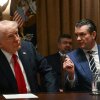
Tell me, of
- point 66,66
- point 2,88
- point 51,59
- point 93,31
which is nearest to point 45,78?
point 66,66

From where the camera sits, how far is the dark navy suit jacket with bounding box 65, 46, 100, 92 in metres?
3.52

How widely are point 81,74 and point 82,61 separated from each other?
172 mm

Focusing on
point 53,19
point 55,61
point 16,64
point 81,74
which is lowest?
point 55,61

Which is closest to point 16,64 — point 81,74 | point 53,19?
point 81,74

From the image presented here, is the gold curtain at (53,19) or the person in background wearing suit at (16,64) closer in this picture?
the person in background wearing suit at (16,64)

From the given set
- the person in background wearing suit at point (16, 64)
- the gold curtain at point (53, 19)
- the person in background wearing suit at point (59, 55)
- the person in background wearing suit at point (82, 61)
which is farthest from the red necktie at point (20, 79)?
the gold curtain at point (53, 19)

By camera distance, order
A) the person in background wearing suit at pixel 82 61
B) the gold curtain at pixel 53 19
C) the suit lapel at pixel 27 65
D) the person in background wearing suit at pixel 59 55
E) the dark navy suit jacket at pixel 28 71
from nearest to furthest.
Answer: the dark navy suit jacket at pixel 28 71 → the suit lapel at pixel 27 65 → the person in background wearing suit at pixel 82 61 → the person in background wearing suit at pixel 59 55 → the gold curtain at pixel 53 19

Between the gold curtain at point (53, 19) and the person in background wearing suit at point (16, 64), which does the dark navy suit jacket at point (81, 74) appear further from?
the gold curtain at point (53, 19)

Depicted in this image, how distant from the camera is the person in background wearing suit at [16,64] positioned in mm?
3057

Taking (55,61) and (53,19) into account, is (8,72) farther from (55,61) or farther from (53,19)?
(53,19)

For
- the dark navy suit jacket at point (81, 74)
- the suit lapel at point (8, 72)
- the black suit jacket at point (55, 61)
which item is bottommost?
the black suit jacket at point (55, 61)

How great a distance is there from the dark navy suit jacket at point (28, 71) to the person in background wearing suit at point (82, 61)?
210 millimetres

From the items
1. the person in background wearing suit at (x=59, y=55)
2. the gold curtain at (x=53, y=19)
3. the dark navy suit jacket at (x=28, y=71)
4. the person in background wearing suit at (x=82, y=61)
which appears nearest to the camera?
the dark navy suit jacket at (x=28, y=71)

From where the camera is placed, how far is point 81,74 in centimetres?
357
